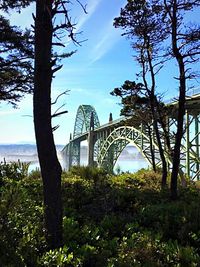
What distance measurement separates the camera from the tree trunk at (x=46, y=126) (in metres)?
4.77

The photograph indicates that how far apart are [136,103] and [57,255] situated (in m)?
14.1

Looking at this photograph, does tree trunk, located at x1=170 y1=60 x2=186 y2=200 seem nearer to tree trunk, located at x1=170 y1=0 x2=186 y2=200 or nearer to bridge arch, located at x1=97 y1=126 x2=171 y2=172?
tree trunk, located at x1=170 y1=0 x2=186 y2=200

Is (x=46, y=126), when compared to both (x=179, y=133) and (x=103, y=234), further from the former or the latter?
(x=179, y=133)

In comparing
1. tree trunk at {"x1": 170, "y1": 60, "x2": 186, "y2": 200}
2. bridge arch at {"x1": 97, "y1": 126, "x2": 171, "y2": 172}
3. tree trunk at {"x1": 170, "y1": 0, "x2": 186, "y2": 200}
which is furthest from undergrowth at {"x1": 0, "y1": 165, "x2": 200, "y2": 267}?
bridge arch at {"x1": 97, "y1": 126, "x2": 171, "y2": 172}

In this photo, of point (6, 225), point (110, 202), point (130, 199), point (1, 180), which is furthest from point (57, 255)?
point (1, 180)

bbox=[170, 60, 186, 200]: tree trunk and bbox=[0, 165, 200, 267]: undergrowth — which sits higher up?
bbox=[170, 60, 186, 200]: tree trunk

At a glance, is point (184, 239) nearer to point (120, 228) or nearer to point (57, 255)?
point (120, 228)

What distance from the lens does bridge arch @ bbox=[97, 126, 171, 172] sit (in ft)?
92.6

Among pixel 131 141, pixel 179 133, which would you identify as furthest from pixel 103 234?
pixel 131 141

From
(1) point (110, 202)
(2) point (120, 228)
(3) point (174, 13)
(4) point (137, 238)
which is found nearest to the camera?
(4) point (137, 238)

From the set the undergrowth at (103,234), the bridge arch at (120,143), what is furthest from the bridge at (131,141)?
the undergrowth at (103,234)

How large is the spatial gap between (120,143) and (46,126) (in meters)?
32.4

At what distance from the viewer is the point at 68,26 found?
5.06 m

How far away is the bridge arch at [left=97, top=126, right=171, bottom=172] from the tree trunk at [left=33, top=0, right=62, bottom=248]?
2147cm
